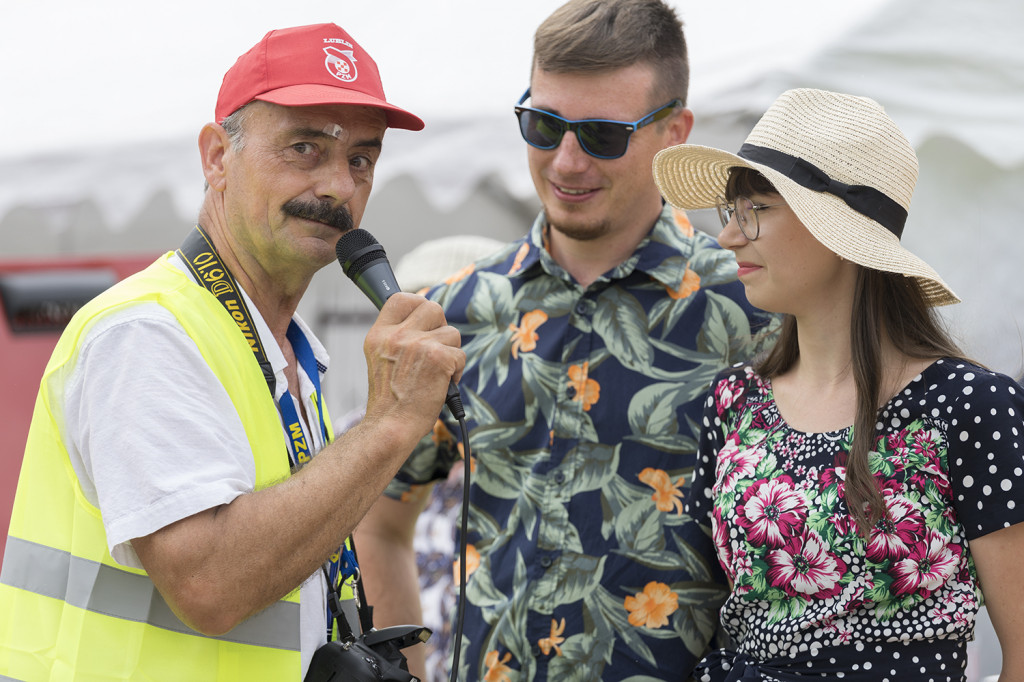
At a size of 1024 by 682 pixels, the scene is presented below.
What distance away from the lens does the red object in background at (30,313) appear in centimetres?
477

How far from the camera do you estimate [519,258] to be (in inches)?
107

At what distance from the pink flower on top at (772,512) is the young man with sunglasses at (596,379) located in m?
0.33

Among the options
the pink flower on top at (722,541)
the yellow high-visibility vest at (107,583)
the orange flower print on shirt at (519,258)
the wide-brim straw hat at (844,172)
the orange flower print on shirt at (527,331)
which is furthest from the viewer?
the orange flower print on shirt at (519,258)

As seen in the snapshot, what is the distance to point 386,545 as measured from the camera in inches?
114

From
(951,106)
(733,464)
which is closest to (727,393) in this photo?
(733,464)

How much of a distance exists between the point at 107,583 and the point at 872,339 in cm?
149

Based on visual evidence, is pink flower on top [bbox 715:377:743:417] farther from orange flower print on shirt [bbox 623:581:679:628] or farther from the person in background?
the person in background

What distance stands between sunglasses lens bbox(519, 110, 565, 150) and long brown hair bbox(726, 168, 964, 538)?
1.79 ft

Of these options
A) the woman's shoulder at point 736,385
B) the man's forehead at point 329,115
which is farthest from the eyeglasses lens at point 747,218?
the man's forehead at point 329,115

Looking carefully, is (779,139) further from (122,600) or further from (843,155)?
(122,600)

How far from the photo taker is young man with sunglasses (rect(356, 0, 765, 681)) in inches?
93.6

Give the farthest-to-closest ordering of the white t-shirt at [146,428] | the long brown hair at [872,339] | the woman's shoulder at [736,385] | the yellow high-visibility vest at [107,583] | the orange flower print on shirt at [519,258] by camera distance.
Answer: the orange flower print on shirt at [519,258] < the woman's shoulder at [736,385] < the long brown hair at [872,339] < the yellow high-visibility vest at [107,583] < the white t-shirt at [146,428]

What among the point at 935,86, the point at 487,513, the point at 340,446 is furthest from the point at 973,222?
the point at 340,446

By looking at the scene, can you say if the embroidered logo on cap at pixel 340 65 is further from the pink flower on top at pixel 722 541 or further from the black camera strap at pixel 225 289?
the pink flower on top at pixel 722 541
